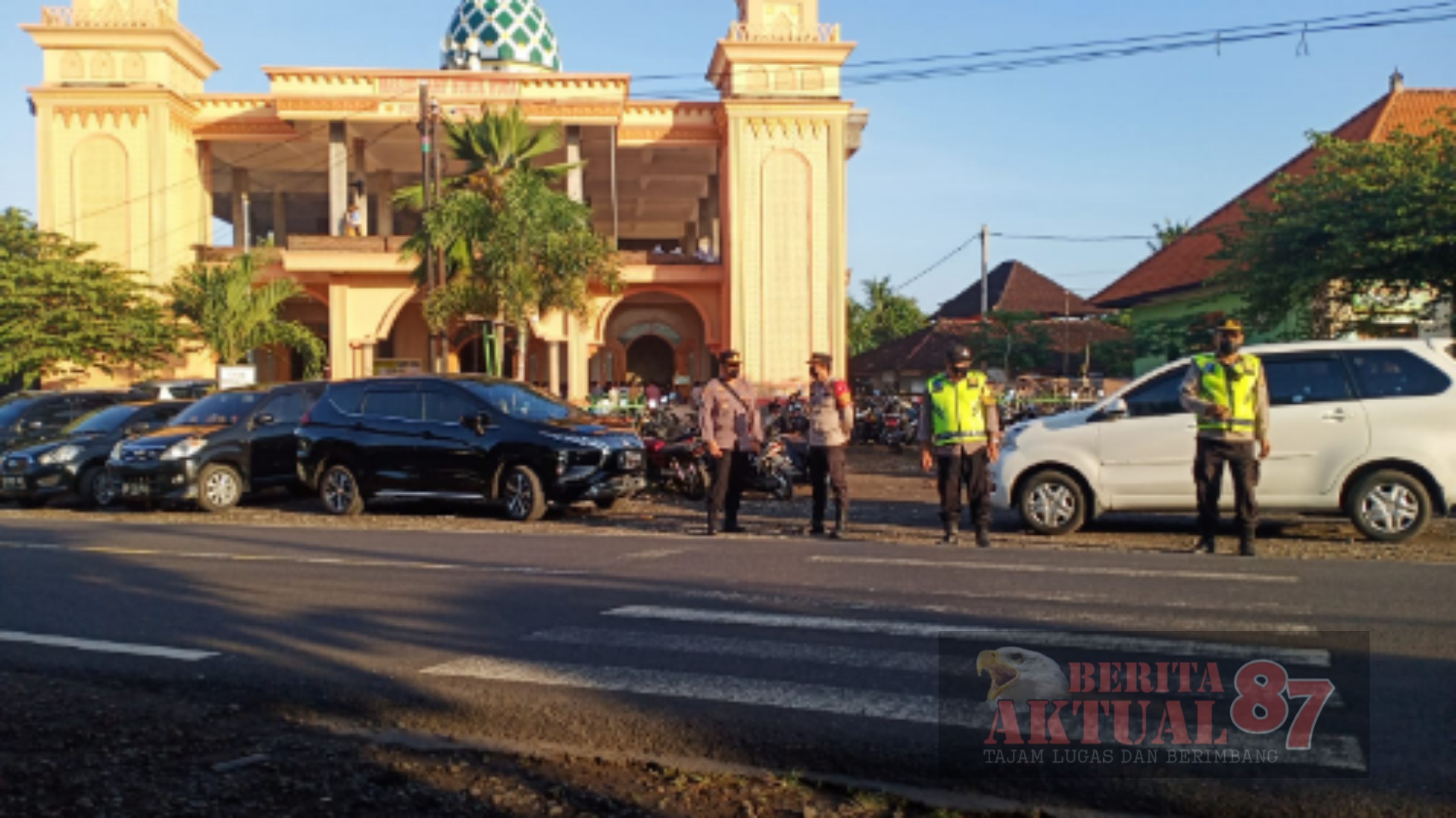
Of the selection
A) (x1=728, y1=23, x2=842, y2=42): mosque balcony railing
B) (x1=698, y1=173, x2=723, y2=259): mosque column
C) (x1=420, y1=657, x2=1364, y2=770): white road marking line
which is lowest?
(x1=420, y1=657, x2=1364, y2=770): white road marking line

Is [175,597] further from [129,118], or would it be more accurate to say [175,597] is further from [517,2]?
[517,2]

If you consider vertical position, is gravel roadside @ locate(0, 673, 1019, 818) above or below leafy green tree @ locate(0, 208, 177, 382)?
below

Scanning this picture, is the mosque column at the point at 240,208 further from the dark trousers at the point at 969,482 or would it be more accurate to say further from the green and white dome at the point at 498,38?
the dark trousers at the point at 969,482

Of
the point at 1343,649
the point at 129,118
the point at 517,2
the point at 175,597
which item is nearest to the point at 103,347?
the point at 129,118

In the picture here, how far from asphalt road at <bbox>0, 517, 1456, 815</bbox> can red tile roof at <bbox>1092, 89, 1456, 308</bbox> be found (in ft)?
57.1

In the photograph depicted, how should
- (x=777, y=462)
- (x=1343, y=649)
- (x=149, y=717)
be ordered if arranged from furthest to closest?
(x=777, y=462) < (x=1343, y=649) < (x=149, y=717)

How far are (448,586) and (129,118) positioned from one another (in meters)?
25.6

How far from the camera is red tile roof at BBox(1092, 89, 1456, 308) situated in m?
28.1

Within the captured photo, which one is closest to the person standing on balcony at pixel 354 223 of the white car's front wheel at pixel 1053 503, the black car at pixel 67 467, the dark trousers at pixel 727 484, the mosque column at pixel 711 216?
the mosque column at pixel 711 216

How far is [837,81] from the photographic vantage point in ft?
99.0

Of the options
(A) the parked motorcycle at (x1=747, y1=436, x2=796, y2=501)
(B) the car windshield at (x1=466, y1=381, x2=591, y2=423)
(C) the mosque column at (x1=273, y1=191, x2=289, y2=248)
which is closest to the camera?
(B) the car windshield at (x1=466, y1=381, x2=591, y2=423)

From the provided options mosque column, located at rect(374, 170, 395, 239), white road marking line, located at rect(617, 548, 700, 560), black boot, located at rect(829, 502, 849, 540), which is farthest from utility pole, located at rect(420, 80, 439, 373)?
white road marking line, located at rect(617, 548, 700, 560)

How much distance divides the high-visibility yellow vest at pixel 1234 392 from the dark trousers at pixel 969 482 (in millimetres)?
1905

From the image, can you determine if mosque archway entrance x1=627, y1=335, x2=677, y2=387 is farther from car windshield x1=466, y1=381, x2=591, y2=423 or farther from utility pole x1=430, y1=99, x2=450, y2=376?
car windshield x1=466, y1=381, x2=591, y2=423
